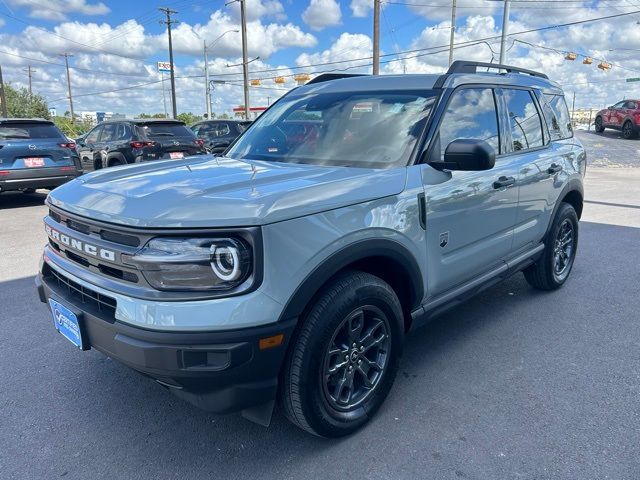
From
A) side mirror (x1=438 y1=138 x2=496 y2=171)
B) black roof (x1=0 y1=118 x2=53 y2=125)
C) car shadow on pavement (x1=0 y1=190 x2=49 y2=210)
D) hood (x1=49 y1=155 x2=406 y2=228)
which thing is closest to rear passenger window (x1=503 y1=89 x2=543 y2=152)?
side mirror (x1=438 y1=138 x2=496 y2=171)

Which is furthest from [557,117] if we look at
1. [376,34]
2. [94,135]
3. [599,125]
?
[599,125]

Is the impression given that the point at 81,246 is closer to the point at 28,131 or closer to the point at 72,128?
the point at 28,131

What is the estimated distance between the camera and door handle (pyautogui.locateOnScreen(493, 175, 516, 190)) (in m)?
3.39

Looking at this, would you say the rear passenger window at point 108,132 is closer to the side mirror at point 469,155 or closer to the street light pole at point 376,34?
the side mirror at point 469,155

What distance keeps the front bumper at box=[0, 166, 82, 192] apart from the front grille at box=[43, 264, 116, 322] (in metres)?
7.12

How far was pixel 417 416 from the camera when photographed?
2.76m

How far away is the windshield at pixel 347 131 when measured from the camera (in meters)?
2.96

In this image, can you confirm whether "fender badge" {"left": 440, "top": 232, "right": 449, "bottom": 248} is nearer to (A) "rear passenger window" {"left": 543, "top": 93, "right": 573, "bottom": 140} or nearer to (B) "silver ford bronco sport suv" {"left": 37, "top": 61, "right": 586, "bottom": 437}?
(B) "silver ford bronco sport suv" {"left": 37, "top": 61, "right": 586, "bottom": 437}

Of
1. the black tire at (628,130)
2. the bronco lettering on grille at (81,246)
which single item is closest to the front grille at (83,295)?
the bronco lettering on grille at (81,246)

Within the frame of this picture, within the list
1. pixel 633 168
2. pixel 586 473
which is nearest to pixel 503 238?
pixel 586 473

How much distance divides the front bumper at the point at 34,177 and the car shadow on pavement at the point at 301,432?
18.5 ft

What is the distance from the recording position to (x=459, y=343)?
12.1ft

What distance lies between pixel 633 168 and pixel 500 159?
18907 mm

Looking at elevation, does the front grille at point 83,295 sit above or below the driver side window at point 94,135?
below
